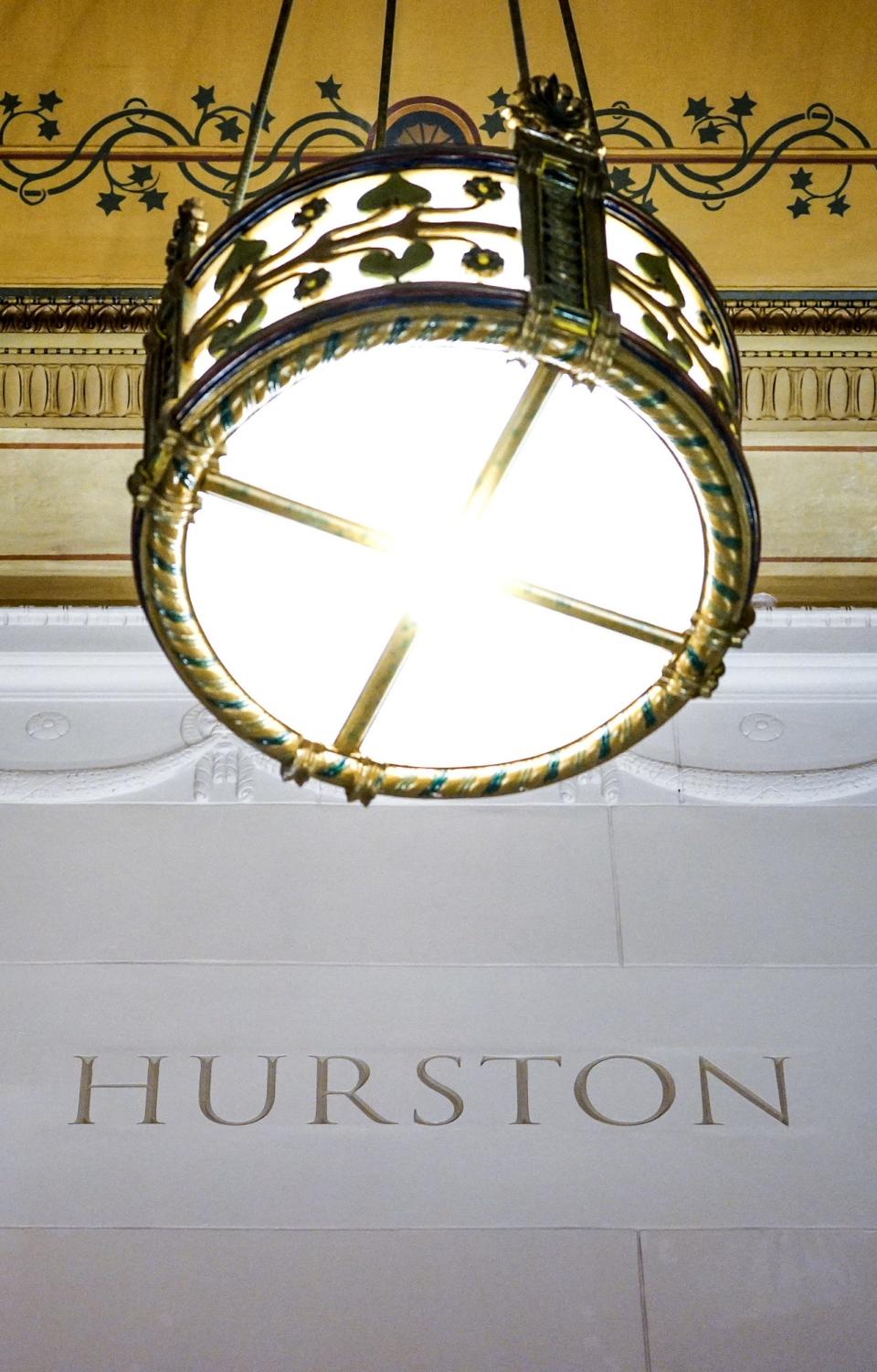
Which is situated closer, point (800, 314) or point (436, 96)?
point (436, 96)

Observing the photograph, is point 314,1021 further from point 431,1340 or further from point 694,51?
point 694,51

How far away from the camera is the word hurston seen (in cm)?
348

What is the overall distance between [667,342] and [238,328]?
0.52 meters

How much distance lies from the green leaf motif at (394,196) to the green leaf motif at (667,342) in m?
0.31

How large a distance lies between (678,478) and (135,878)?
8.10 ft

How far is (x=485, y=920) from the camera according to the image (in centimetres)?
386

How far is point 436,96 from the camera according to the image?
422 centimetres

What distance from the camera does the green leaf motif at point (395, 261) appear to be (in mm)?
1812

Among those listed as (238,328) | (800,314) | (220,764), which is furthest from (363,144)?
(238,328)

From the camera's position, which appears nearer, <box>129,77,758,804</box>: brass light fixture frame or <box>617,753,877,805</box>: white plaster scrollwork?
<box>129,77,758,804</box>: brass light fixture frame

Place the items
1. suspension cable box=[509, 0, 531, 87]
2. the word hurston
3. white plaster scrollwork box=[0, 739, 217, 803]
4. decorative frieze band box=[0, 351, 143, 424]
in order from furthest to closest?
decorative frieze band box=[0, 351, 143, 424] < white plaster scrollwork box=[0, 739, 217, 803] < the word hurston < suspension cable box=[509, 0, 531, 87]

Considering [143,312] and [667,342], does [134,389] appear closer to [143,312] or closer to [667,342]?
[143,312]

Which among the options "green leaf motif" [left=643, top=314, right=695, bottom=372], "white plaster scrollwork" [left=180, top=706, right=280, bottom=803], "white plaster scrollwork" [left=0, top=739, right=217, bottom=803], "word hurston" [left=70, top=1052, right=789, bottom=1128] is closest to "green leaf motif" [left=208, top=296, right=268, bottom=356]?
"green leaf motif" [left=643, top=314, right=695, bottom=372]

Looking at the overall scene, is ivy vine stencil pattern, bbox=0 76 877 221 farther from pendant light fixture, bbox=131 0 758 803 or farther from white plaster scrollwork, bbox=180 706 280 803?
pendant light fixture, bbox=131 0 758 803
